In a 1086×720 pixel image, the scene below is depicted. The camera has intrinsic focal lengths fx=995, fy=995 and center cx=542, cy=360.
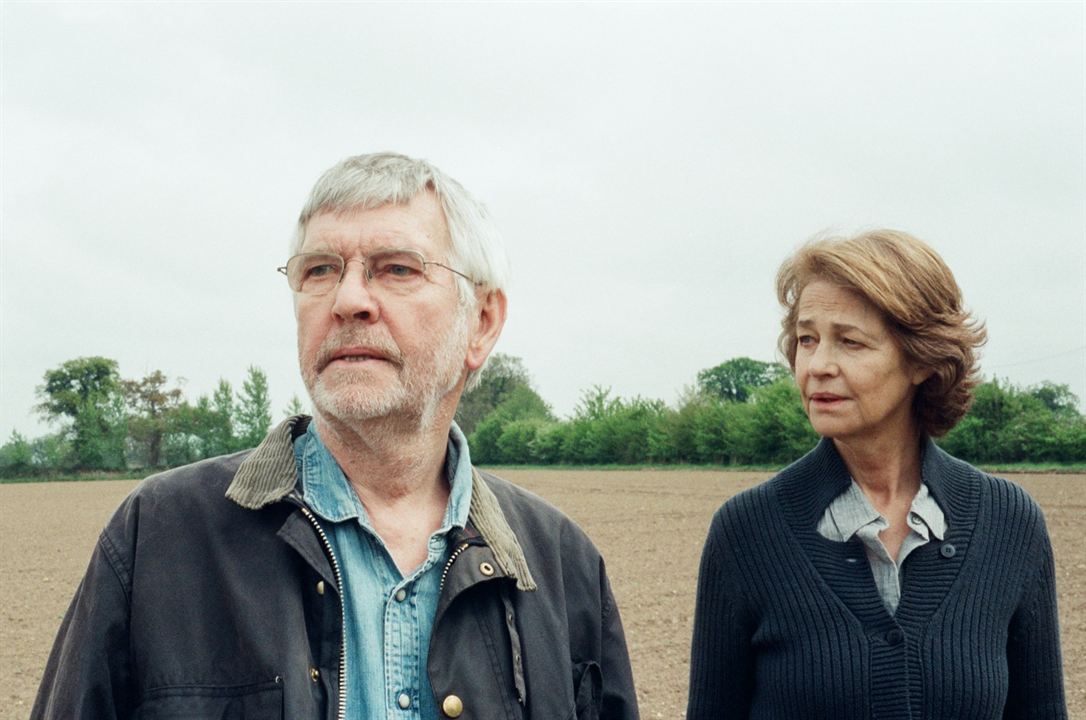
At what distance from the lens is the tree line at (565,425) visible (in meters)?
41.0

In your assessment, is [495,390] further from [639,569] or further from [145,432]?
[639,569]

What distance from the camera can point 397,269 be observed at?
238 centimetres

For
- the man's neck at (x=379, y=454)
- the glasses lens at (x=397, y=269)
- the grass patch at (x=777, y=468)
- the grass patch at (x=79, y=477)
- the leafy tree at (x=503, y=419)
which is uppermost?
the leafy tree at (x=503, y=419)

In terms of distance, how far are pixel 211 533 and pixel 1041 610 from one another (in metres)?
2.14

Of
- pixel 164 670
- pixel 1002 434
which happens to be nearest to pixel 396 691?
pixel 164 670

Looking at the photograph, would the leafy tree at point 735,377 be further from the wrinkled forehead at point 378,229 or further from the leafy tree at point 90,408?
the wrinkled forehead at point 378,229

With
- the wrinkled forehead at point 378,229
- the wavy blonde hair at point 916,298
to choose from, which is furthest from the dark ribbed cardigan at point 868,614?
the wrinkled forehead at point 378,229

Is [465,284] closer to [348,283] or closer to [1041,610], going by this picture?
[348,283]

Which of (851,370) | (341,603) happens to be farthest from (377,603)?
(851,370)

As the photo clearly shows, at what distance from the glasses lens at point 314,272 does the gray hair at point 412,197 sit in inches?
2.4

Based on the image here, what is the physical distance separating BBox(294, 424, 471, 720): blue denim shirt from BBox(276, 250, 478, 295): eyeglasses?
0.42 meters

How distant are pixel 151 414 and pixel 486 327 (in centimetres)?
9199

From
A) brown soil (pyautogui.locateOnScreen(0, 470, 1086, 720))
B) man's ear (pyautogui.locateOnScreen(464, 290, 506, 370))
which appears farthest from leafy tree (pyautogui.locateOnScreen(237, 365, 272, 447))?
man's ear (pyautogui.locateOnScreen(464, 290, 506, 370))

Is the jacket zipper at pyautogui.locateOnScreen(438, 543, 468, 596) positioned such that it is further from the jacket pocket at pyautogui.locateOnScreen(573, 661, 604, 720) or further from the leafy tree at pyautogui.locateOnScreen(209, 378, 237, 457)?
the leafy tree at pyautogui.locateOnScreen(209, 378, 237, 457)
